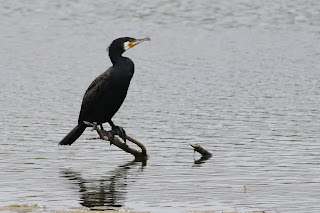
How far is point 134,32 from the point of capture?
42.2m

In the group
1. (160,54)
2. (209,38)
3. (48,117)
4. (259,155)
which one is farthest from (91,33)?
(259,155)

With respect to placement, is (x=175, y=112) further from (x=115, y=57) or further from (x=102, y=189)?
(x=102, y=189)

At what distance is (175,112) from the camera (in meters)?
21.8

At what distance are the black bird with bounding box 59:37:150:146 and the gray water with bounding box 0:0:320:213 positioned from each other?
82cm

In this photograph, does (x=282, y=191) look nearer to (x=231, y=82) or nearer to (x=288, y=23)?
(x=231, y=82)

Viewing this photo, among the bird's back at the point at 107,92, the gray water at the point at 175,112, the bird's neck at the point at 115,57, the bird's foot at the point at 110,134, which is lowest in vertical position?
the gray water at the point at 175,112

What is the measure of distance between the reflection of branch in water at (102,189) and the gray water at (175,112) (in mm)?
29

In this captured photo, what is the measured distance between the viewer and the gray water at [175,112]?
13.0 m

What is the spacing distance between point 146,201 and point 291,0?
43.0 m

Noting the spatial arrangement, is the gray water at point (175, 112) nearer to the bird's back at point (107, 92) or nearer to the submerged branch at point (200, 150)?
the submerged branch at point (200, 150)

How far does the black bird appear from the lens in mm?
14977

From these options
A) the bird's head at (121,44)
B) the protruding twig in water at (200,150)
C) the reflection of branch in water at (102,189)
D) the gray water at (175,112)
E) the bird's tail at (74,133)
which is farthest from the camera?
the protruding twig in water at (200,150)

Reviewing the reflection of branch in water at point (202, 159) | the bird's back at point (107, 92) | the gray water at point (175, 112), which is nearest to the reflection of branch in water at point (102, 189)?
the gray water at point (175, 112)

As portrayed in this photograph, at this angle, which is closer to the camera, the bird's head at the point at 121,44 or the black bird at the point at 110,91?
the black bird at the point at 110,91
